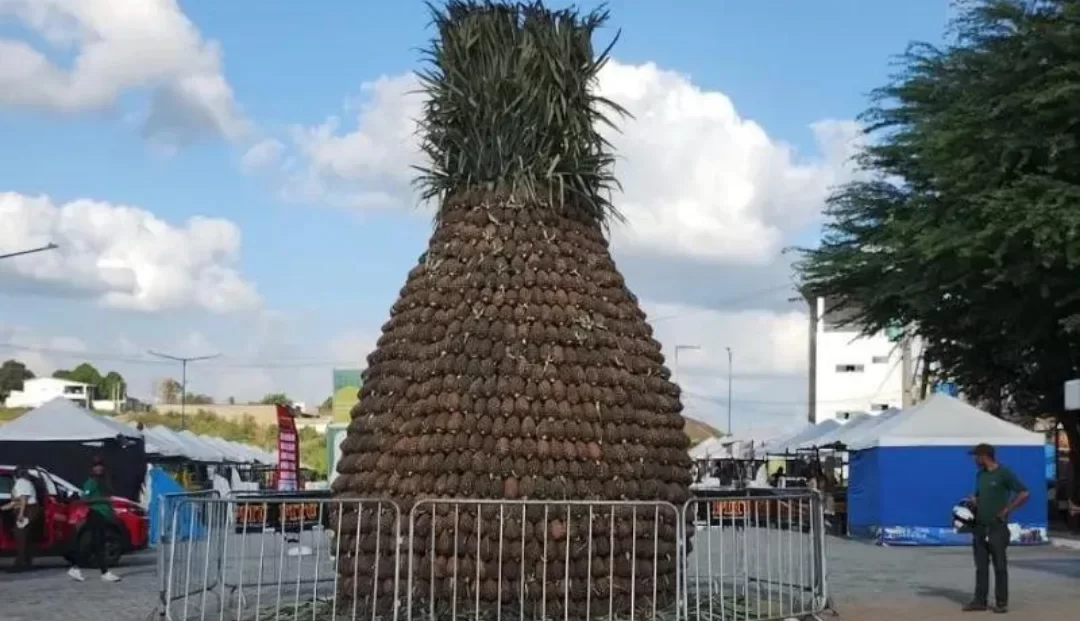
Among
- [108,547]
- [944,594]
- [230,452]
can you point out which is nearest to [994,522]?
[944,594]

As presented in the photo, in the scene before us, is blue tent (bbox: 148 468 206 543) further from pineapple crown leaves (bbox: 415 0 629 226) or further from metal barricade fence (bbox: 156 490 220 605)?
pineapple crown leaves (bbox: 415 0 629 226)

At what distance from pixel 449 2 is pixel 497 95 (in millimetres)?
950

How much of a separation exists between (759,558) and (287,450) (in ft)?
47.4

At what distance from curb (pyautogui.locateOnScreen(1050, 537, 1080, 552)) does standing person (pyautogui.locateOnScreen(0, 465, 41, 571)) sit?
1674 cm

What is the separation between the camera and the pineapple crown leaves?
36.2 ft

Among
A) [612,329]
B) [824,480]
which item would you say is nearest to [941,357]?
[824,480]

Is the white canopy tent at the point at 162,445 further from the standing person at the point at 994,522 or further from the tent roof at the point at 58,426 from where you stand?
the standing person at the point at 994,522

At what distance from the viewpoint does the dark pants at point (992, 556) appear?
41.6 feet

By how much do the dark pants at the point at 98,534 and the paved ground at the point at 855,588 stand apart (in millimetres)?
294

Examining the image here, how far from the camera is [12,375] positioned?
12900 cm

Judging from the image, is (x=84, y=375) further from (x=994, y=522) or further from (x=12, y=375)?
(x=994, y=522)

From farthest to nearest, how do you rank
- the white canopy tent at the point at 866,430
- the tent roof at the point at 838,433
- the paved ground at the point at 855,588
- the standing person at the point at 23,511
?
the tent roof at the point at 838,433, the white canopy tent at the point at 866,430, the standing person at the point at 23,511, the paved ground at the point at 855,588

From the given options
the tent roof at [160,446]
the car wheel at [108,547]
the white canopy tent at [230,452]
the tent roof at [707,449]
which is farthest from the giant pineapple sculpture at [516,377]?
the tent roof at [707,449]

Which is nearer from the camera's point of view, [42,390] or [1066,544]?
[1066,544]
